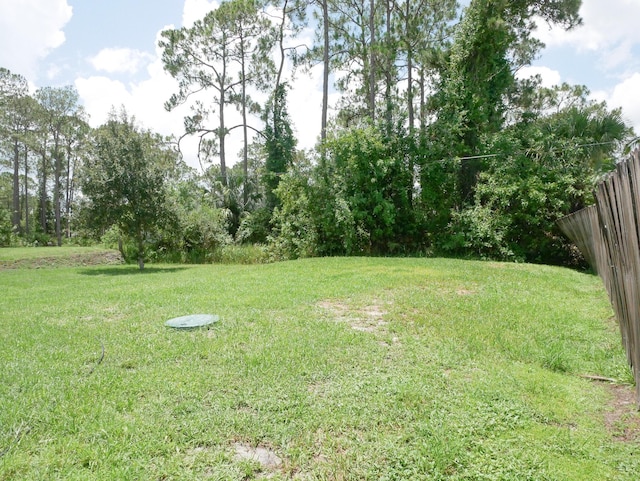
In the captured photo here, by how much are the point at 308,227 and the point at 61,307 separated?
8.53 metres

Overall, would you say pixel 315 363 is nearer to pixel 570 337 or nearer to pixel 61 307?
pixel 570 337

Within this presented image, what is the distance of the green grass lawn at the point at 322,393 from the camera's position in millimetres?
1955

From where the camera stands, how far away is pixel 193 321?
14.9 feet

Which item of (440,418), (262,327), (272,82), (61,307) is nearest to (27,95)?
(272,82)

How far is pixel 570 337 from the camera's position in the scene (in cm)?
394

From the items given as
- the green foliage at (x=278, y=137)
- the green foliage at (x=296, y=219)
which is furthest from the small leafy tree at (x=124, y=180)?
the green foliage at (x=278, y=137)

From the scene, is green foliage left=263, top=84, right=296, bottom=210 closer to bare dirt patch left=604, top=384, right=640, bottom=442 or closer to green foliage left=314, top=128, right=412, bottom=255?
green foliage left=314, top=128, right=412, bottom=255

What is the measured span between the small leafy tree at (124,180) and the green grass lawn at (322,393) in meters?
6.75

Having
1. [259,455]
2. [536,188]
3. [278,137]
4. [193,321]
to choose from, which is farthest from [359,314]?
[278,137]

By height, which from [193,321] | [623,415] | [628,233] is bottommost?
[623,415]

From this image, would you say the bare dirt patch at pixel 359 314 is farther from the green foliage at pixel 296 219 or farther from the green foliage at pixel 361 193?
the green foliage at pixel 296 219

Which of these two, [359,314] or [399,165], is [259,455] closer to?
[359,314]

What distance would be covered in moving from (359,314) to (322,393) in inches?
89.8

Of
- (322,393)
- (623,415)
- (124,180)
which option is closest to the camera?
(623,415)
